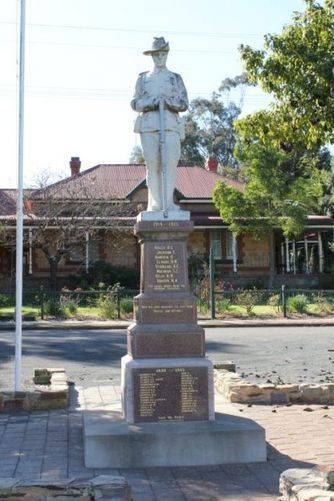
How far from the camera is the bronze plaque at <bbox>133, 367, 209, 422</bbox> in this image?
6.97 meters

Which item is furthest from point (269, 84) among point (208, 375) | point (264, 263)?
point (264, 263)

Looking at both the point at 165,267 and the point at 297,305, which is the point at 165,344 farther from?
the point at 297,305

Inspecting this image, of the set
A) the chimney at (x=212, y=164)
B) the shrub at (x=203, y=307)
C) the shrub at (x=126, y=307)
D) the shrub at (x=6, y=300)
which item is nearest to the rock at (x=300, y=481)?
the shrub at (x=126, y=307)

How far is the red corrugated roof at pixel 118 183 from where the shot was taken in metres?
30.9

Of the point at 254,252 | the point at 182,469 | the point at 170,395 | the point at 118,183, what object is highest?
the point at 118,183

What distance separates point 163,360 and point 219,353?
749cm

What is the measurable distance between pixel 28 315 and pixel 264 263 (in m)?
15.8

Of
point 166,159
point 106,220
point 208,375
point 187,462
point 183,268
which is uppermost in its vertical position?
point 106,220

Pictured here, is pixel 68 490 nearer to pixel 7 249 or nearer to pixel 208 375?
pixel 208 375

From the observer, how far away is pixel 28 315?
22828 millimetres

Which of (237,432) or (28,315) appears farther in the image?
(28,315)

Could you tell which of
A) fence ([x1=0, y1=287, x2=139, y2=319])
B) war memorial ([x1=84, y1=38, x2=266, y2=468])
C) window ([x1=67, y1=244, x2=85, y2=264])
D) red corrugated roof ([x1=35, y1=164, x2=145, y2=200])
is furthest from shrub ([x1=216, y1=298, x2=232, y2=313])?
war memorial ([x1=84, y1=38, x2=266, y2=468])

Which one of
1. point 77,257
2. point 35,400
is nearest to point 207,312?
point 77,257

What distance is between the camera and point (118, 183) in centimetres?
3719
